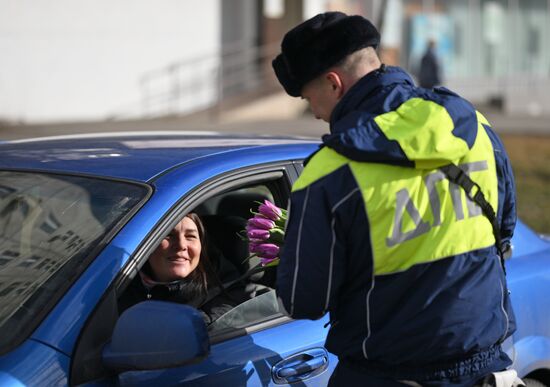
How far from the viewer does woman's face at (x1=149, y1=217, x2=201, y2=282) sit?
3184 millimetres

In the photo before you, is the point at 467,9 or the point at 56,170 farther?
the point at 467,9

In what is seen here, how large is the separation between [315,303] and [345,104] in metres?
0.52

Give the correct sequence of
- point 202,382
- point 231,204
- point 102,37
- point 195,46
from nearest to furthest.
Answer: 1. point 202,382
2. point 231,204
3. point 102,37
4. point 195,46

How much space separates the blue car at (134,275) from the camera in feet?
7.61

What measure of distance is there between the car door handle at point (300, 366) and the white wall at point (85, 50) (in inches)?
620

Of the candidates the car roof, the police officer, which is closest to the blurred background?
the car roof

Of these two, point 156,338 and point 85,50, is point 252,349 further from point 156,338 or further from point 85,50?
point 85,50

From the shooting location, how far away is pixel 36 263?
2.72 metres

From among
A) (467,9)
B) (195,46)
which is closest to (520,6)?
(467,9)

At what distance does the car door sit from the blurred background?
10.1 meters

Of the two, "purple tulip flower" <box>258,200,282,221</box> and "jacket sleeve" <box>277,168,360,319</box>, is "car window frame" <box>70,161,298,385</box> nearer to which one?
"purple tulip flower" <box>258,200,282,221</box>

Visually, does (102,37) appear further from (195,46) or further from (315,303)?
(315,303)

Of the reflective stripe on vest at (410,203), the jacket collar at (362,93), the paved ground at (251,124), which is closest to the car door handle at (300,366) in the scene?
the reflective stripe on vest at (410,203)

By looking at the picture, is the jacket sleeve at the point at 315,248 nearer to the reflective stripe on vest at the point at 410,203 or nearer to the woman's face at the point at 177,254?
the reflective stripe on vest at the point at 410,203
